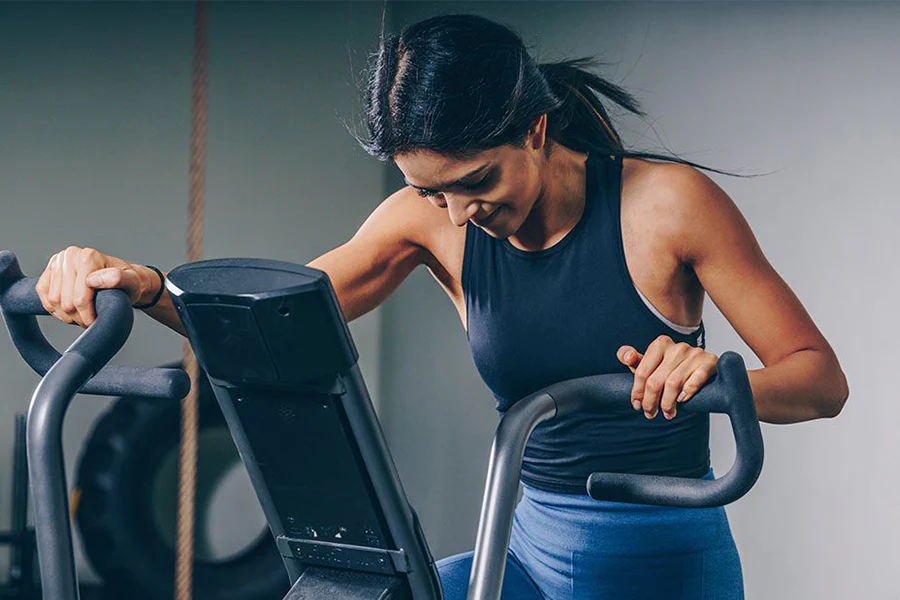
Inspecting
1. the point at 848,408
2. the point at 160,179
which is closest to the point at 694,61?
Answer: the point at 848,408

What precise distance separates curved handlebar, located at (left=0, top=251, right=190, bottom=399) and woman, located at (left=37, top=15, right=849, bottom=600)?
127 millimetres

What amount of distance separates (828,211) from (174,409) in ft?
7.24

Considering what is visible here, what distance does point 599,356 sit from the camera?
149 centimetres

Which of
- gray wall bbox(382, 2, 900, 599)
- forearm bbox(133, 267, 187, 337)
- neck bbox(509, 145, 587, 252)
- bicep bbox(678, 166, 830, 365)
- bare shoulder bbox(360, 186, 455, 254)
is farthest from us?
gray wall bbox(382, 2, 900, 599)

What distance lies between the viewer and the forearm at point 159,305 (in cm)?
128

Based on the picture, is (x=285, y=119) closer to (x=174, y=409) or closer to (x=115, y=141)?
(x=115, y=141)

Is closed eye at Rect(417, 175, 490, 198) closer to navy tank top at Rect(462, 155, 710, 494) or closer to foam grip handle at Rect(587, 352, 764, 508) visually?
navy tank top at Rect(462, 155, 710, 494)

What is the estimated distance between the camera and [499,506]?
3.59 feet

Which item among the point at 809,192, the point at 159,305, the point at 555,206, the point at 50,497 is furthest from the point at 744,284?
the point at 809,192

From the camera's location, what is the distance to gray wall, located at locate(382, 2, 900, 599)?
323 cm

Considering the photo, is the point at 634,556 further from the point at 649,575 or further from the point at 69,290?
the point at 69,290

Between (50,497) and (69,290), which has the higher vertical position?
(69,290)

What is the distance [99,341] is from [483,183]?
1.60 feet

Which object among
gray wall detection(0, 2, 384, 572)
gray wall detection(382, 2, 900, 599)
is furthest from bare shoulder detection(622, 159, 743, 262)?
gray wall detection(0, 2, 384, 572)
